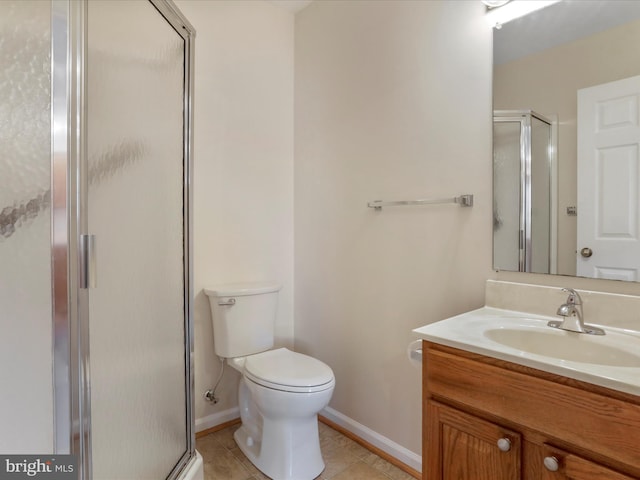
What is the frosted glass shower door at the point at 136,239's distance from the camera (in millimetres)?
989

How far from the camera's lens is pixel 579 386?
2.65ft

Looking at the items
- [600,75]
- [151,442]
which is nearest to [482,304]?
[600,75]

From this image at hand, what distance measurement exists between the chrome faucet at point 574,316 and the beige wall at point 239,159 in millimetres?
1589

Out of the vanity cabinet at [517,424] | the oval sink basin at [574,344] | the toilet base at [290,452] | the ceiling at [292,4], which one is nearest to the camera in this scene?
the vanity cabinet at [517,424]

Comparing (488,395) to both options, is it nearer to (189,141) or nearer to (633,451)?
(633,451)

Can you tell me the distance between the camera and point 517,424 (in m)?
0.91

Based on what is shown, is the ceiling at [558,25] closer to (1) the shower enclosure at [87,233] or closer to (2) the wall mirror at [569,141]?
(2) the wall mirror at [569,141]

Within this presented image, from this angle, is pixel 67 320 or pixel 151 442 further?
pixel 151 442

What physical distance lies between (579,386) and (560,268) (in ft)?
1.84

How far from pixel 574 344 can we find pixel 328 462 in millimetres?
1244

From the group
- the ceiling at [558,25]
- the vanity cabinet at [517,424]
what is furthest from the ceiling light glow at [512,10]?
the vanity cabinet at [517,424]

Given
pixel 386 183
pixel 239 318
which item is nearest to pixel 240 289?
pixel 239 318

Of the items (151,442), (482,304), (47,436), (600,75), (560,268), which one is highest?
(600,75)

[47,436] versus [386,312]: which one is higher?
[386,312]
